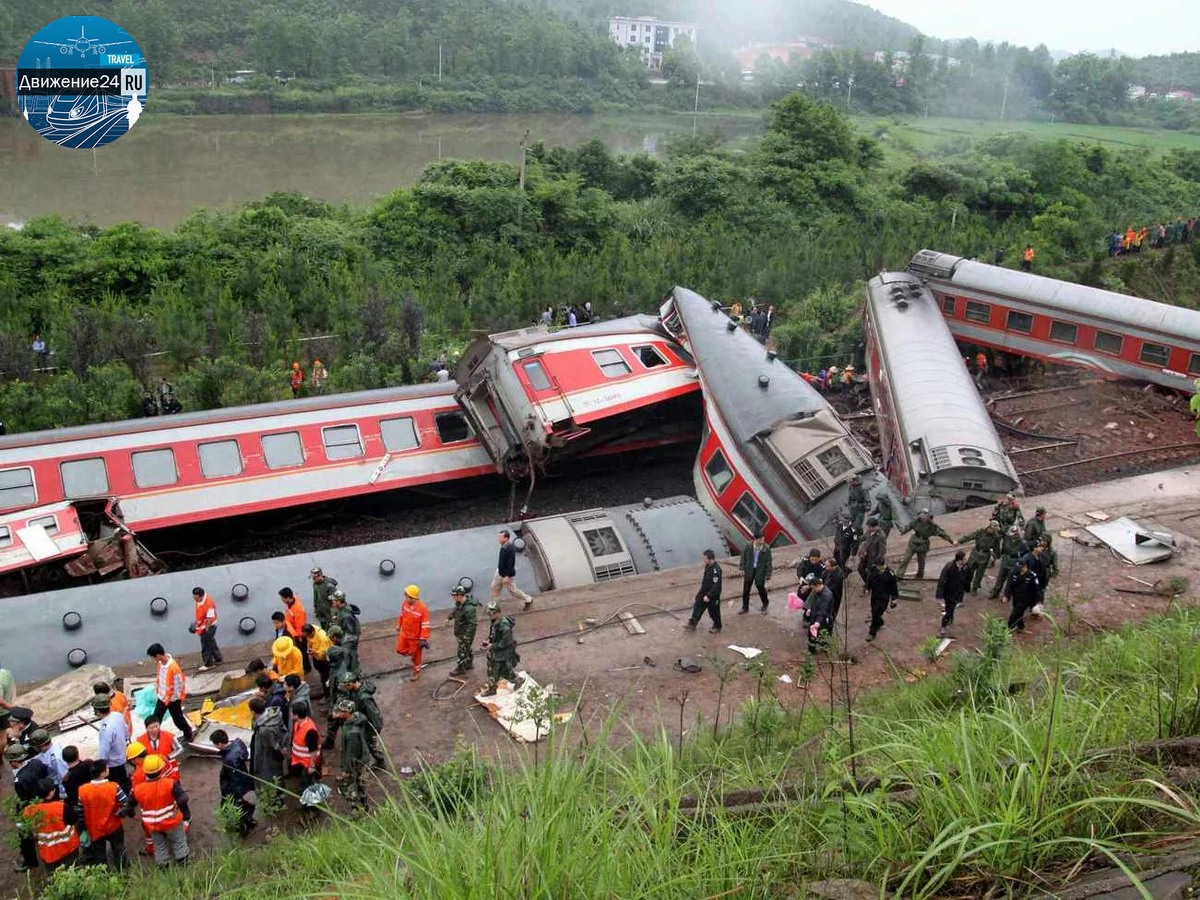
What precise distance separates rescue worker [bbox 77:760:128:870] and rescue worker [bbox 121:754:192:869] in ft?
0.60

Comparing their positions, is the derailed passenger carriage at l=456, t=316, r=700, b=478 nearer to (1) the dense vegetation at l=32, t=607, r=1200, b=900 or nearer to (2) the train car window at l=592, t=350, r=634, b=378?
(2) the train car window at l=592, t=350, r=634, b=378

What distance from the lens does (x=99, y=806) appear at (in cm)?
716

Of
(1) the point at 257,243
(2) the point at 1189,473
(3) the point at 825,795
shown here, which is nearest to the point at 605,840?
(3) the point at 825,795

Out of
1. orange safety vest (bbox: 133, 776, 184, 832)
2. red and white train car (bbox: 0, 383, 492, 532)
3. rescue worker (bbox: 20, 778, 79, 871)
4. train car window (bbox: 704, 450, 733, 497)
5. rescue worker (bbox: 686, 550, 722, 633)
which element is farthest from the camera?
train car window (bbox: 704, 450, 733, 497)

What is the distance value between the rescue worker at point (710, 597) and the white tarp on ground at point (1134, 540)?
6223mm

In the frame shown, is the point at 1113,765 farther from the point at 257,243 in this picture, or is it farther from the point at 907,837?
the point at 257,243

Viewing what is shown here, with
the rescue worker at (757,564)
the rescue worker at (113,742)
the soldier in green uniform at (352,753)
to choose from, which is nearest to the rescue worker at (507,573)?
the rescue worker at (757,564)

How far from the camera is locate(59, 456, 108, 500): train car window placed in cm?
1401

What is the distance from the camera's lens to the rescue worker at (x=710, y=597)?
35.9 feet

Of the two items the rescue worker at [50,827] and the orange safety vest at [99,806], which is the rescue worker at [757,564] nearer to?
the orange safety vest at [99,806]

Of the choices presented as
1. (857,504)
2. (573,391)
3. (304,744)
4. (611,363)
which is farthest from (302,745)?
(611,363)

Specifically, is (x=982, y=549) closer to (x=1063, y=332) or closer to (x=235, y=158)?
(x=1063, y=332)

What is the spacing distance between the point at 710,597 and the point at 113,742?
621 cm

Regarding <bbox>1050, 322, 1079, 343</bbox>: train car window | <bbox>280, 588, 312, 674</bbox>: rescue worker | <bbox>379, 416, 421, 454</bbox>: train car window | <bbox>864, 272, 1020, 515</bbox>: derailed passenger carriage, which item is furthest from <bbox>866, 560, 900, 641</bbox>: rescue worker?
<bbox>1050, 322, 1079, 343</bbox>: train car window
